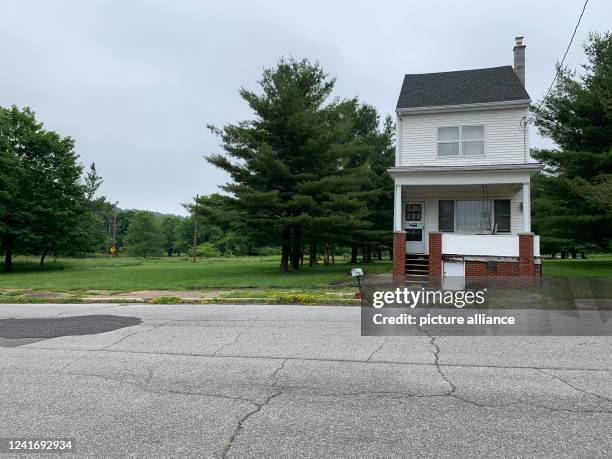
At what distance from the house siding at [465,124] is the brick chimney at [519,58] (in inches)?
141

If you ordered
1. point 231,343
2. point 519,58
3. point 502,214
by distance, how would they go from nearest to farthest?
point 231,343, point 502,214, point 519,58

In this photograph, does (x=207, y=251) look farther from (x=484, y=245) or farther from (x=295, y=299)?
(x=295, y=299)

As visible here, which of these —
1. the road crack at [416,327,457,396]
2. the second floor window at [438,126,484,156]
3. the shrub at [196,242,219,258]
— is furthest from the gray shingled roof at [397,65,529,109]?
the shrub at [196,242,219,258]

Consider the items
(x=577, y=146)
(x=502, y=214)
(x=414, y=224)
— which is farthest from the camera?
(x=577, y=146)

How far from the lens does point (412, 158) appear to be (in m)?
18.2

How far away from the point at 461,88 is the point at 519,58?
3671 mm

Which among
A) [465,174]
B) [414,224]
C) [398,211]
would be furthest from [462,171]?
[414,224]

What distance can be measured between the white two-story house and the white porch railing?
1.3 inches

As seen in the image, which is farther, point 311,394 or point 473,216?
point 473,216

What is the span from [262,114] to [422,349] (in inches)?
739

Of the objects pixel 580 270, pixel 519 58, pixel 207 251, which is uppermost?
pixel 519 58

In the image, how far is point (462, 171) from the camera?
53.5 feet

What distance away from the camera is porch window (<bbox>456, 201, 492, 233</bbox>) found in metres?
18.1

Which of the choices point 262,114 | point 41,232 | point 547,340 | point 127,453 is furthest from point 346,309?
point 41,232
